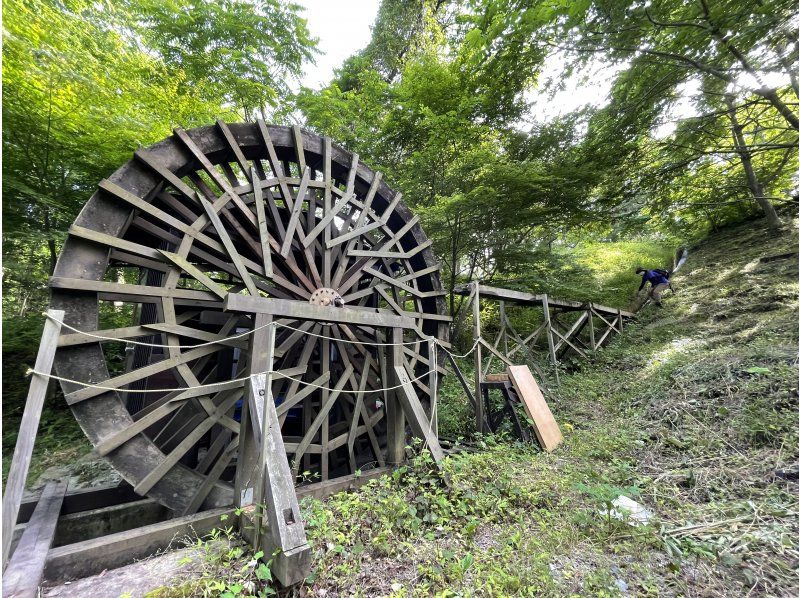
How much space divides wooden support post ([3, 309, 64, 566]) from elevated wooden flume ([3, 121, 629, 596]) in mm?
11

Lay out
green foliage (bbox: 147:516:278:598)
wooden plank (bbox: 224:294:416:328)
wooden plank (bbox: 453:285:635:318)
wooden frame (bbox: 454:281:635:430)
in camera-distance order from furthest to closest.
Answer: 1. wooden plank (bbox: 453:285:635:318)
2. wooden frame (bbox: 454:281:635:430)
3. wooden plank (bbox: 224:294:416:328)
4. green foliage (bbox: 147:516:278:598)

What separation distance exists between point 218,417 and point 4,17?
17.3 ft

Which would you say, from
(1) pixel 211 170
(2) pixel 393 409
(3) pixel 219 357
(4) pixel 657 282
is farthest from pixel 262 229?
(4) pixel 657 282

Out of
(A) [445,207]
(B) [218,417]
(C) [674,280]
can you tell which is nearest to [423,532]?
(B) [218,417]

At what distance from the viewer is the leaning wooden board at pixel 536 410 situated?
13.9ft

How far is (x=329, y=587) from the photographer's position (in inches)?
76.8

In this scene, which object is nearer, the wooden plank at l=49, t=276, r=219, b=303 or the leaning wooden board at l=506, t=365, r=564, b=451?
the wooden plank at l=49, t=276, r=219, b=303

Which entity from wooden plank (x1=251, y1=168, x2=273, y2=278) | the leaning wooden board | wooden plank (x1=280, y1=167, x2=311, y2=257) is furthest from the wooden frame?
wooden plank (x1=251, y1=168, x2=273, y2=278)

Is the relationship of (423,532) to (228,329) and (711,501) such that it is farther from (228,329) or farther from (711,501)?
(228,329)

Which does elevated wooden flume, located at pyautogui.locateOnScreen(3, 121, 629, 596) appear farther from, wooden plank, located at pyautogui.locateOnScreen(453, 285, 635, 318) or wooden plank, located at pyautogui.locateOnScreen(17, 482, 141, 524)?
wooden plank, located at pyautogui.locateOnScreen(453, 285, 635, 318)

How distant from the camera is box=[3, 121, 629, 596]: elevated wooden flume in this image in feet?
7.44

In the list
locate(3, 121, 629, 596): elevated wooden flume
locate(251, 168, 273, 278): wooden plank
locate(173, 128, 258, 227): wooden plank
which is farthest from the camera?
locate(251, 168, 273, 278): wooden plank

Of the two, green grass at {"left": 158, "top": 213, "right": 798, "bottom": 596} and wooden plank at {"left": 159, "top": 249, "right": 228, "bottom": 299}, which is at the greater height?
wooden plank at {"left": 159, "top": 249, "right": 228, "bottom": 299}

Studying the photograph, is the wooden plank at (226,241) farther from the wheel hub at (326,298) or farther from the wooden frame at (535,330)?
the wooden frame at (535,330)
